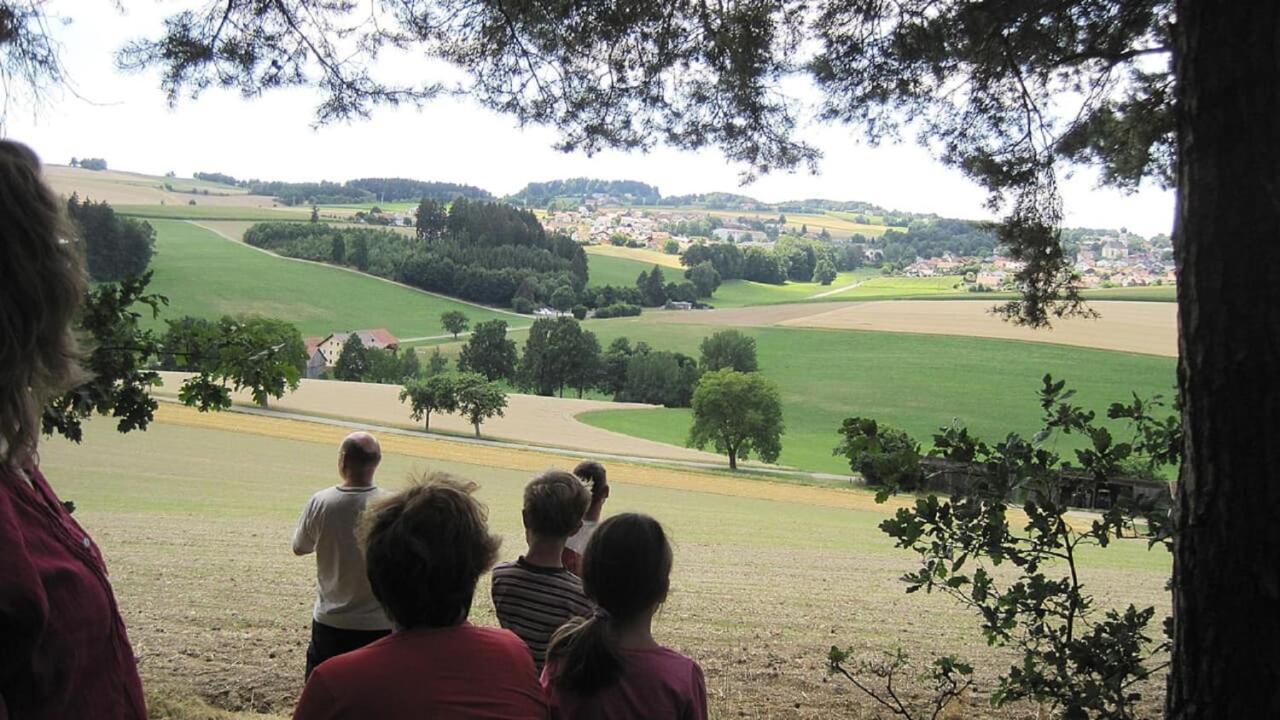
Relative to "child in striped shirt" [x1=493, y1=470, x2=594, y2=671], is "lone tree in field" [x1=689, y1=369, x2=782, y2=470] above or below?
below

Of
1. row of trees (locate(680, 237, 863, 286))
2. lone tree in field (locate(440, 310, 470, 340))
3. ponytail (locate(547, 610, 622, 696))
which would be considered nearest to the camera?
ponytail (locate(547, 610, 622, 696))

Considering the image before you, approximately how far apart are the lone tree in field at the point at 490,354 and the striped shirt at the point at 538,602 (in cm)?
4475

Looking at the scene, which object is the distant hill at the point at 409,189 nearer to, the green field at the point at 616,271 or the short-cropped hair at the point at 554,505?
the green field at the point at 616,271

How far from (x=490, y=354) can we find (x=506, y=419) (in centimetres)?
894

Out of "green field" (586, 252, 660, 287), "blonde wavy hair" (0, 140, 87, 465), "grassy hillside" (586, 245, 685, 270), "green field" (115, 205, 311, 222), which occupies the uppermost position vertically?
"green field" (115, 205, 311, 222)

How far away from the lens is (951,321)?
2234 inches

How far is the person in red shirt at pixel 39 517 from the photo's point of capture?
1.11 m

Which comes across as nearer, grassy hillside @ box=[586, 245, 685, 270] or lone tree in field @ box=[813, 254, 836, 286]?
lone tree in field @ box=[813, 254, 836, 286]

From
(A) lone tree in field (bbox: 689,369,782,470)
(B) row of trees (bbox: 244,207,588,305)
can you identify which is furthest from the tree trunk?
(B) row of trees (bbox: 244,207,588,305)

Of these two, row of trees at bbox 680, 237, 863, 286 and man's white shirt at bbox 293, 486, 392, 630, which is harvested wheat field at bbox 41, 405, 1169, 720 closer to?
man's white shirt at bbox 293, 486, 392, 630

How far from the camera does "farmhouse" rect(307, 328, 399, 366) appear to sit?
4900 cm

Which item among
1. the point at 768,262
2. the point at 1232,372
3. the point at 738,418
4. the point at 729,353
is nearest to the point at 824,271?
the point at 768,262

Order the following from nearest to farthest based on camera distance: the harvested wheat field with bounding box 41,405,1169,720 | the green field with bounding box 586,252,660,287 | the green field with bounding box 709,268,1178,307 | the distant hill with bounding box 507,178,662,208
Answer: the harvested wheat field with bounding box 41,405,1169,720 < the green field with bounding box 709,268,1178,307 < the green field with bounding box 586,252,660,287 < the distant hill with bounding box 507,178,662,208

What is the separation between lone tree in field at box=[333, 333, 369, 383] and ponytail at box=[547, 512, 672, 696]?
158ft
